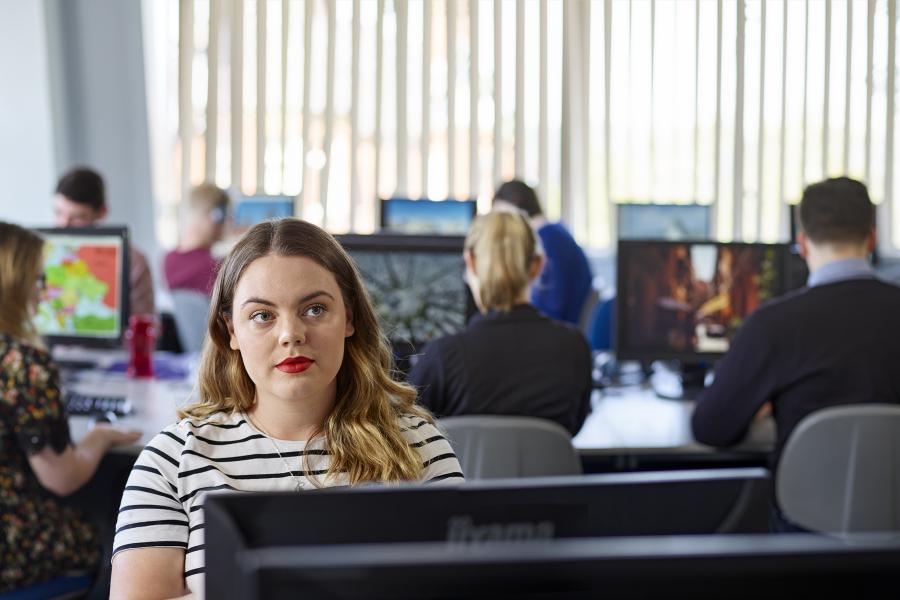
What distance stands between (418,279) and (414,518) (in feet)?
8.06

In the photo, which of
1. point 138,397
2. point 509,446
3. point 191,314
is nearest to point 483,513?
point 509,446

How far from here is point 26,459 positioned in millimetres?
2502

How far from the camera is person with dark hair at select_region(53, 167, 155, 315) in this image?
420cm

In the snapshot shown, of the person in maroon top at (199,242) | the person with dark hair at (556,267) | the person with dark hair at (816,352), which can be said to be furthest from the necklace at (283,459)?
the person in maroon top at (199,242)

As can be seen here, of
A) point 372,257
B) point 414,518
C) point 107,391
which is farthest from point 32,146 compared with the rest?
point 414,518

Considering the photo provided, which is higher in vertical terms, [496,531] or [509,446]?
[496,531]

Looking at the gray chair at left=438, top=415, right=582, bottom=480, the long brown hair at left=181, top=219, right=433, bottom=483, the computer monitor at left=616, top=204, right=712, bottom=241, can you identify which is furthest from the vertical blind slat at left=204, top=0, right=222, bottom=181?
the long brown hair at left=181, top=219, right=433, bottom=483

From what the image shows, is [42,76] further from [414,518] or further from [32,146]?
[414,518]

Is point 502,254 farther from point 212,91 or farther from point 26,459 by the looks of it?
A: point 212,91

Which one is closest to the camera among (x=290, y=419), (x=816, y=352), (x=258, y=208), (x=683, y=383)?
(x=290, y=419)

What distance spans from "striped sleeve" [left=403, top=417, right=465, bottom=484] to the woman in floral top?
1132 mm

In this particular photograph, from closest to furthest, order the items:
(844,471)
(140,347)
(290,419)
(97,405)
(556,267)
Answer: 1. (290,419)
2. (844,471)
3. (97,405)
4. (140,347)
5. (556,267)

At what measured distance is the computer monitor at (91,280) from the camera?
11.9 ft

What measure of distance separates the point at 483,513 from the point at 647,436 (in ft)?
7.20
